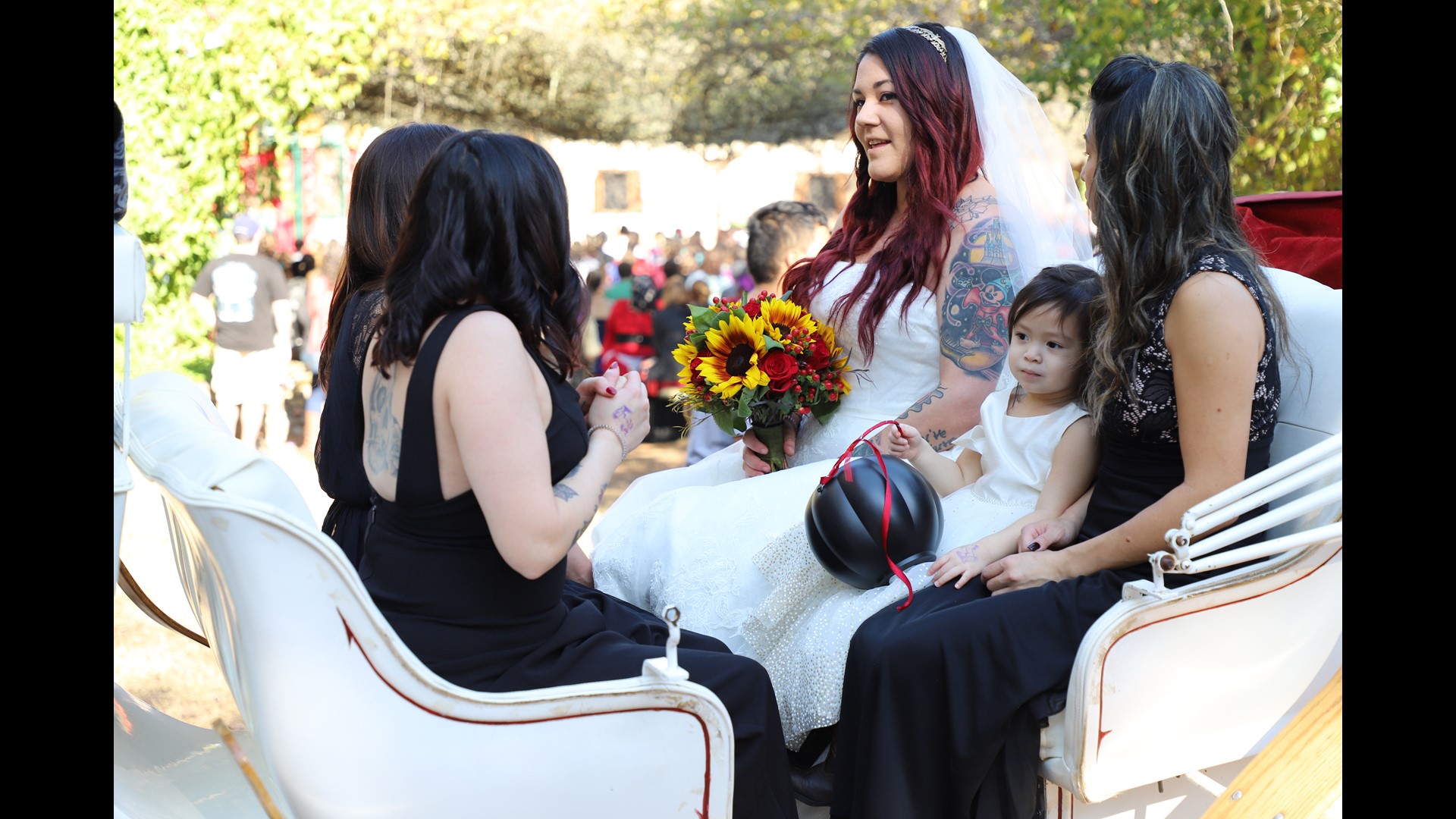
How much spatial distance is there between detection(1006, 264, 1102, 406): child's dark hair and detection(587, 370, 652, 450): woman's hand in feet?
3.38

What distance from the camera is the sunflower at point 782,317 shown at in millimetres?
3150

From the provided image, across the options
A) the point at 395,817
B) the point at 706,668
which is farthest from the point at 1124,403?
the point at 395,817

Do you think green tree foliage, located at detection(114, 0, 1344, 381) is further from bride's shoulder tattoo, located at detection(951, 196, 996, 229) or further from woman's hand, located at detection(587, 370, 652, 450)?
woman's hand, located at detection(587, 370, 652, 450)

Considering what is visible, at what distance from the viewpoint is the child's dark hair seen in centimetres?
269

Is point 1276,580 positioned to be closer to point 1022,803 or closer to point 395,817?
point 1022,803

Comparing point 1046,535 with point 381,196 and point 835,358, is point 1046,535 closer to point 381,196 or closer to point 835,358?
point 835,358

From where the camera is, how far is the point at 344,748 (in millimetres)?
1824

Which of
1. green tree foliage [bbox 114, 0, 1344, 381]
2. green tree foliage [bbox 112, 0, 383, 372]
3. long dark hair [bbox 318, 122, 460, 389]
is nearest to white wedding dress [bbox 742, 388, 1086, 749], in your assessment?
long dark hair [bbox 318, 122, 460, 389]

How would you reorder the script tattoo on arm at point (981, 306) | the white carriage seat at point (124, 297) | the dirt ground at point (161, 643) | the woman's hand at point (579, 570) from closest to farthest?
the white carriage seat at point (124, 297), the woman's hand at point (579, 570), the script tattoo on arm at point (981, 306), the dirt ground at point (161, 643)

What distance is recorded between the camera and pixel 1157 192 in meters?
2.39

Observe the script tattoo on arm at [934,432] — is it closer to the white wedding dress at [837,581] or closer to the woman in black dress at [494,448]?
the white wedding dress at [837,581]

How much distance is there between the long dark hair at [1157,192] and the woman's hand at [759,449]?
112 centimetres

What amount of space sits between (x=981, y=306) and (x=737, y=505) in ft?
2.84

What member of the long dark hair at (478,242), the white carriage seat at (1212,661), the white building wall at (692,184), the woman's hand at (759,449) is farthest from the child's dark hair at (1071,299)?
the white building wall at (692,184)
